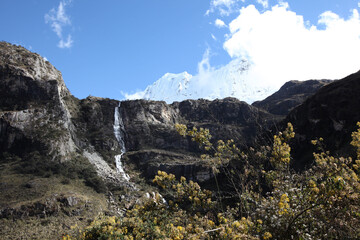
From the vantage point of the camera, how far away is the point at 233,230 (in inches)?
179

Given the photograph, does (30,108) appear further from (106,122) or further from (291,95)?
(291,95)

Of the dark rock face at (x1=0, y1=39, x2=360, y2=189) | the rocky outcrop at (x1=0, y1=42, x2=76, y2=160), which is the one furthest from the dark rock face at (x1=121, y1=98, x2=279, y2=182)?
the rocky outcrop at (x1=0, y1=42, x2=76, y2=160)

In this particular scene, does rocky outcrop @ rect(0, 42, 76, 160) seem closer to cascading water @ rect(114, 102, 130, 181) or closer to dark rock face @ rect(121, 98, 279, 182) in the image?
cascading water @ rect(114, 102, 130, 181)

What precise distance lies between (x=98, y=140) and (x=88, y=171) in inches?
940

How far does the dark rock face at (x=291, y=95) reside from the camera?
127 meters

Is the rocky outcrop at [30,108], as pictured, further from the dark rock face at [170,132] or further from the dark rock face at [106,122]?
the dark rock face at [170,132]

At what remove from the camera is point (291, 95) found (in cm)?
14925

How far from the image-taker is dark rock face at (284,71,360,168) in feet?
151

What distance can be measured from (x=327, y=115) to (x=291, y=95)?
349 ft

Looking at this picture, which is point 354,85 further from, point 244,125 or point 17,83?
point 17,83

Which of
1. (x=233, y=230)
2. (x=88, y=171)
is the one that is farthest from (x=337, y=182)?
(x=88, y=171)

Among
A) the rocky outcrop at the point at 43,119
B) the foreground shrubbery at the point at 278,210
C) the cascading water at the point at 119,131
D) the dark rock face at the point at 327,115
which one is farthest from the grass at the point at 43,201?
the dark rock face at the point at 327,115

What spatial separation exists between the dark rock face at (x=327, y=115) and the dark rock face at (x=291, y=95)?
170 feet

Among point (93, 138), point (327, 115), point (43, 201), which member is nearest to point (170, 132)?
point (93, 138)
